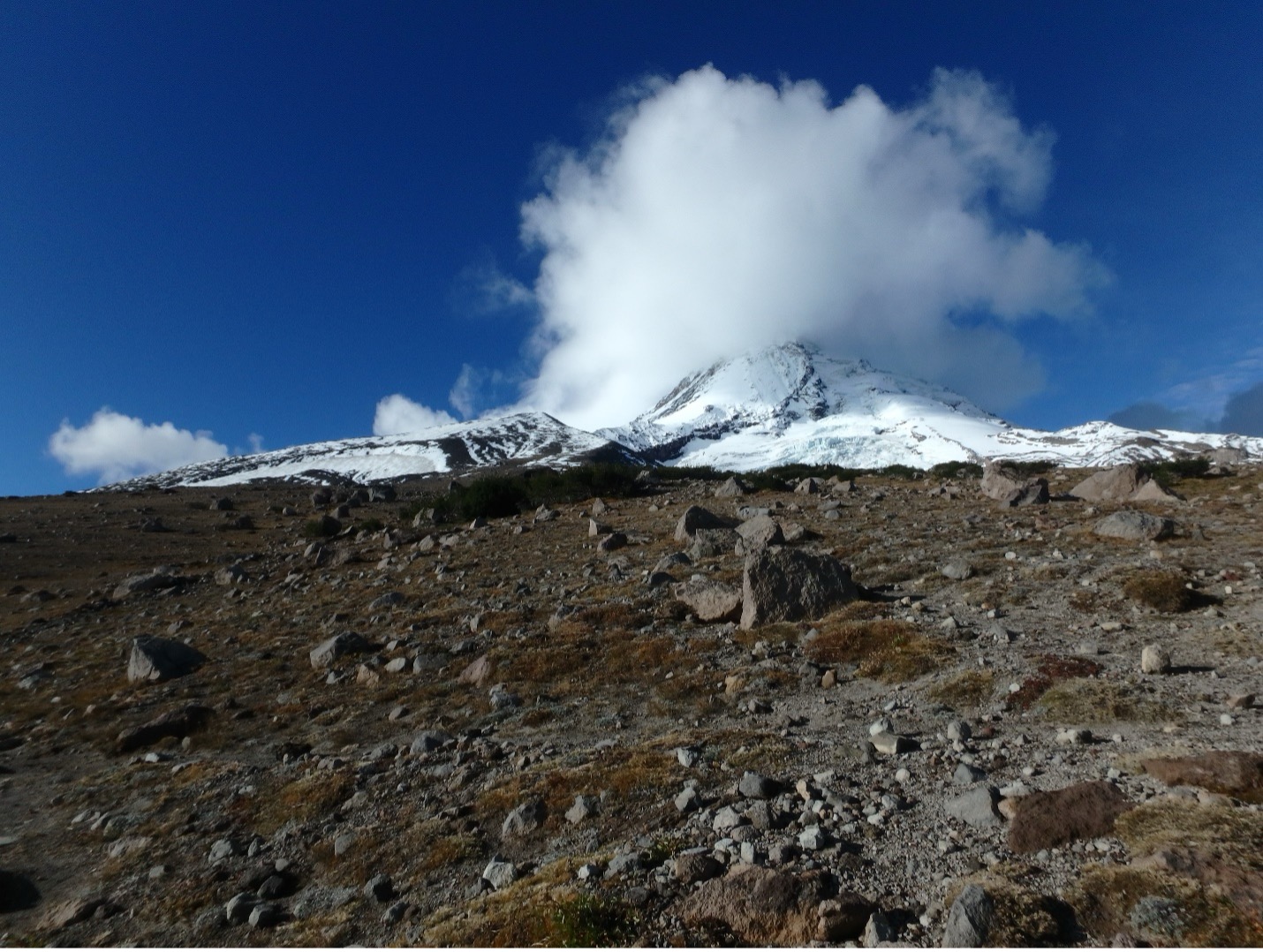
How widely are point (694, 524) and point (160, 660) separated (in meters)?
16.0

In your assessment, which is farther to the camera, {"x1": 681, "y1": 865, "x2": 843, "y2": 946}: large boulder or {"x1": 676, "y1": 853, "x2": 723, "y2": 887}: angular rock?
{"x1": 676, "y1": 853, "x2": 723, "y2": 887}: angular rock

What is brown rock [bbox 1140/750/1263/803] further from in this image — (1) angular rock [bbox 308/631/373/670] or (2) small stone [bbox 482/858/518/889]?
(1) angular rock [bbox 308/631/373/670]

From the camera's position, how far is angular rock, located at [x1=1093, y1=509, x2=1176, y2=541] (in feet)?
53.5

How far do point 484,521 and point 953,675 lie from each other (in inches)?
1006

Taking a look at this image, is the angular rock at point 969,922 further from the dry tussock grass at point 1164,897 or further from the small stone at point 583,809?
the small stone at point 583,809

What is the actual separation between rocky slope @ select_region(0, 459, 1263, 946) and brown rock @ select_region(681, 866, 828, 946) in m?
0.02

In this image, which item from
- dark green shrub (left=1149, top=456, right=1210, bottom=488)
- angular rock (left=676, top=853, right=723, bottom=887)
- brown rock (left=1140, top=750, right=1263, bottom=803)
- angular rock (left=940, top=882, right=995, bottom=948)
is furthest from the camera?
dark green shrub (left=1149, top=456, right=1210, bottom=488)

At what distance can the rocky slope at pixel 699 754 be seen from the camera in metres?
5.54

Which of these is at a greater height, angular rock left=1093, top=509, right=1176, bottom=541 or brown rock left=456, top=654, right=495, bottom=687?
angular rock left=1093, top=509, right=1176, bottom=541

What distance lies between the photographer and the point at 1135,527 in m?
16.6

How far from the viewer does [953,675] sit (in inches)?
397

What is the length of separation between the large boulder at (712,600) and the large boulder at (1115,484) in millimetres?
18156

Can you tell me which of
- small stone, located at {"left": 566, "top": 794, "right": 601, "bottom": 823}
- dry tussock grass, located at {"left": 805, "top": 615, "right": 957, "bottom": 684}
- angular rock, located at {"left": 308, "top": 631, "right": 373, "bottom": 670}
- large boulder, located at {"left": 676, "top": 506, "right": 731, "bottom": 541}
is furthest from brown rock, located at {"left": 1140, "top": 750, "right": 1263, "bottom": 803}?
large boulder, located at {"left": 676, "top": 506, "right": 731, "bottom": 541}

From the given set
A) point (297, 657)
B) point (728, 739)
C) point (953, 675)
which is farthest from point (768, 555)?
point (297, 657)
